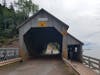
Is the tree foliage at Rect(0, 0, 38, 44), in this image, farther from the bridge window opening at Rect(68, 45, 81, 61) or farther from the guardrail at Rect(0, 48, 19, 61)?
the guardrail at Rect(0, 48, 19, 61)

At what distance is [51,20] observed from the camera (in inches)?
985

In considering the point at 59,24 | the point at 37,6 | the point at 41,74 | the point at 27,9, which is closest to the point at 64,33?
the point at 59,24

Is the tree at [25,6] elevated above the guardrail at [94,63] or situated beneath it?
elevated above

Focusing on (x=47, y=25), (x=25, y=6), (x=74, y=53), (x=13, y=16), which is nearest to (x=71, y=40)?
(x=47, y=25)

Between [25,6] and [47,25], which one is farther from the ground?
[25,6]

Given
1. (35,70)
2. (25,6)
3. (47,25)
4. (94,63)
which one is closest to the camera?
(35,70)

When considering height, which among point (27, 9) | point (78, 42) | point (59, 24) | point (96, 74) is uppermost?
point (27, 9)

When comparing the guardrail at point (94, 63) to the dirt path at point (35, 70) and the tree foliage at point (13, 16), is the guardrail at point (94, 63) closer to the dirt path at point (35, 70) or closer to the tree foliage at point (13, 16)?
the dirt path at point (35, 70)

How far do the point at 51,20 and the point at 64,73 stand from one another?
37.7 ft

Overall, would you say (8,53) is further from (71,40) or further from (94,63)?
(94,63)

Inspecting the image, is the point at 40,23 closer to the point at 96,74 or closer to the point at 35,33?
the point at 35,33

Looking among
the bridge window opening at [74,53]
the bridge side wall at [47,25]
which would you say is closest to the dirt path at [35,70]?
the bridge side wall at [47,25]

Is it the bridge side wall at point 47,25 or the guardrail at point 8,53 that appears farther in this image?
the bridge side wall at point 47,25

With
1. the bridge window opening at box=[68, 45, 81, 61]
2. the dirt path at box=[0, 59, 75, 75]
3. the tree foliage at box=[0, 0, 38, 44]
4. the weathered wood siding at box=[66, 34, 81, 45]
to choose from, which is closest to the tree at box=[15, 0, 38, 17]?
the tree foliage at box=[0, 0, 38, 44]
